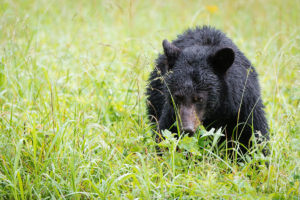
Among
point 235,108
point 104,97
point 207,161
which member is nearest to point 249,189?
point 207,161

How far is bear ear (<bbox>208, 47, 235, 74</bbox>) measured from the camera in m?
3.81

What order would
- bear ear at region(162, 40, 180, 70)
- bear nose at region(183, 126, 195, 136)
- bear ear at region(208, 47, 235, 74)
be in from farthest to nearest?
bear ear at region(162, 40, 180, 70), bear ear at region(208, 47, 235, 74), bear nose at region(183, 126, 195, 136)

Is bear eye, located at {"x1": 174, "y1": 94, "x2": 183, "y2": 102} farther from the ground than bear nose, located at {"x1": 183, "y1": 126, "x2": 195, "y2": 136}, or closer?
farther from the ground

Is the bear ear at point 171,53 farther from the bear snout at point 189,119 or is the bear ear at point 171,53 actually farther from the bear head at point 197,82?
the bear snout at point 189,119

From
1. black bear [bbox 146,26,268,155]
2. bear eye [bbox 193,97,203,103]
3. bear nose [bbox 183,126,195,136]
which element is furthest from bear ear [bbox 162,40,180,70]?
bear nose [bbox 183,126,195,136]

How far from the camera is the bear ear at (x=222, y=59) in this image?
3.81 meters

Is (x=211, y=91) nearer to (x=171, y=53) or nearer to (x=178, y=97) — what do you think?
(x=178, y=97)

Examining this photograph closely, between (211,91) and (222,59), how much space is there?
35cm

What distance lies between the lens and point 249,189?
9.88 ft

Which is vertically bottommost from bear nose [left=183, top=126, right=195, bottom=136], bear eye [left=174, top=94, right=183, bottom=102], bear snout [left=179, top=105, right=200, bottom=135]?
bear nose [left=183, top=126, right=195, bottom=136]

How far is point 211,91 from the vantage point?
12.8ft

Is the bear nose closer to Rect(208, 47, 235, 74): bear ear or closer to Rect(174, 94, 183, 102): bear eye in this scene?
Rect(174, 94, 183, 102): bear eye

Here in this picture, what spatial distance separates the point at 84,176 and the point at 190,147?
3.40 ft

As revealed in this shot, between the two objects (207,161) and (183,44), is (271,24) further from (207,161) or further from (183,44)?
(207,161)
